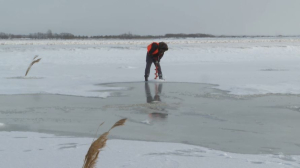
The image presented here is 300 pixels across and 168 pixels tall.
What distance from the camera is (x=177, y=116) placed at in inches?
285

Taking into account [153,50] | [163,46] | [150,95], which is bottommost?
[150,95]

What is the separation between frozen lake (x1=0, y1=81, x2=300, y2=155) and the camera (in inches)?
220

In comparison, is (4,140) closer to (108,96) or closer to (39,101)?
(39,101)

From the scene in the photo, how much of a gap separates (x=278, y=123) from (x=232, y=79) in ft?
21.3

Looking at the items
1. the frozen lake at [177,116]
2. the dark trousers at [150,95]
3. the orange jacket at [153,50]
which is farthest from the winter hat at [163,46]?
the frozen lake at [177,116]

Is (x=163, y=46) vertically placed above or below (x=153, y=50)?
above

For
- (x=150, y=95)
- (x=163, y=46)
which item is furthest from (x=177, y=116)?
(x=163, y=46)

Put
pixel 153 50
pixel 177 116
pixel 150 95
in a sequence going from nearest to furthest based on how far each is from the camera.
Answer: pixel 177 116 → pixel 150 95 → pixel 153 50

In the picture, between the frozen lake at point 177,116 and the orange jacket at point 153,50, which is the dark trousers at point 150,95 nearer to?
the frozen lake at point 177,116

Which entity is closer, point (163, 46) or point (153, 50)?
point (163, 46)

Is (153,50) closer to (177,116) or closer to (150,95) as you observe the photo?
(150,95)

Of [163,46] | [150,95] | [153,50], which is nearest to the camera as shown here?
[150,95]

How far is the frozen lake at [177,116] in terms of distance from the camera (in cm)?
559

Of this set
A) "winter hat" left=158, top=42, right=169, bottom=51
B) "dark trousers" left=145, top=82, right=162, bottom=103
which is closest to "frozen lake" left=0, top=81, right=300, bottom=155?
"dark trousers" left=145, top=82, right=162, bottom=103
